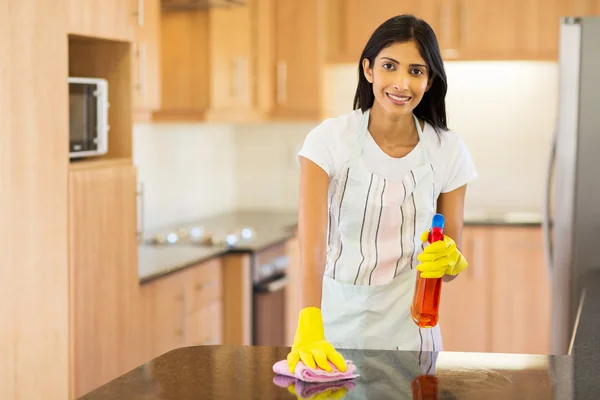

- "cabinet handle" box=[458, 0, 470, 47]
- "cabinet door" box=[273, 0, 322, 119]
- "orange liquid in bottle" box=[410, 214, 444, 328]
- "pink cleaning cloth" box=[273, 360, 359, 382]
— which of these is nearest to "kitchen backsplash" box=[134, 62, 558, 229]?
"cabinet door" box=[273, 0, 322, 119]

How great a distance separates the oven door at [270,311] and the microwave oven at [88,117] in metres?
1.17

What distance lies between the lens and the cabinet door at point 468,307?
15.4 ft

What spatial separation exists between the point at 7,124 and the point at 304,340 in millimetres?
1234

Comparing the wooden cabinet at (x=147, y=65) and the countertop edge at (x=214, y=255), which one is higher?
the wooden cabinet at (x=147, y=65)

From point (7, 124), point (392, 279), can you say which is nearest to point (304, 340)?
point (392, 279)

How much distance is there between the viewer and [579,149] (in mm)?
3227

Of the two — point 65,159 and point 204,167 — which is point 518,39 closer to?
point 204,167

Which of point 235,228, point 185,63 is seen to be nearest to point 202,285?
point 235,228

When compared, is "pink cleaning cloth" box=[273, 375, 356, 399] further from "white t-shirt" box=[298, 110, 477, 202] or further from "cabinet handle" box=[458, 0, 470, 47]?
"cabinet handle" box=[458, 0, 470, 47]

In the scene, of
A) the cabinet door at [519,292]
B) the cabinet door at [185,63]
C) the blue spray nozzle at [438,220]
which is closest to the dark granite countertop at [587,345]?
the blue spray nozzle at [438,220]

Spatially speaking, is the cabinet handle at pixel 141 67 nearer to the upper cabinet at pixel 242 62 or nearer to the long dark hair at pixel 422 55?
the upper cabinet at pixel 242 62

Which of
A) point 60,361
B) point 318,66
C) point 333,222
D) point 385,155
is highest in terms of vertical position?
point 318,66

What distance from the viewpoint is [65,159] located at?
9.09 ft

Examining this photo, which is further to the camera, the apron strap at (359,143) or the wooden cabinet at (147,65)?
the wooden cabinet at (147,65)
